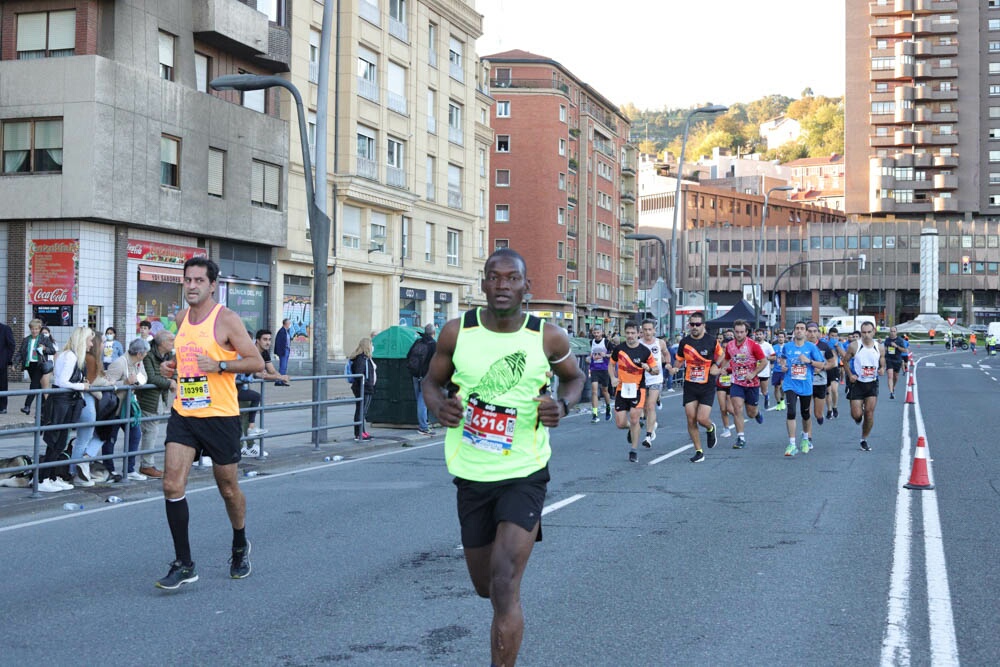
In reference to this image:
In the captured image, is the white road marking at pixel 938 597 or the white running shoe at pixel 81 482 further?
the white running shoe at pixel 81 482

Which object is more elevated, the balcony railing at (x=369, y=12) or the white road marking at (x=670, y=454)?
the balcony railing at (x=369, y=12)

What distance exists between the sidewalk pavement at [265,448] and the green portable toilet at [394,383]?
0.19 m

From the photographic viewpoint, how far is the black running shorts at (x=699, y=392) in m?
14.4

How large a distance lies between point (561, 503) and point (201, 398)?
449cm

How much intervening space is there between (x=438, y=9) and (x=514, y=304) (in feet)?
141

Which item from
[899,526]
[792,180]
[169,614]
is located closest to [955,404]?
[899,526]

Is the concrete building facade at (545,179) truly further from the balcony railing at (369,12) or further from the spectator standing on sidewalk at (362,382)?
the spectator standing on sidewalk at (362,382)

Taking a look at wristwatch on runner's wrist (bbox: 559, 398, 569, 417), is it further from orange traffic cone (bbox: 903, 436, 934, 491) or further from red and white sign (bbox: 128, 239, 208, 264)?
red and white sign (bbox: 128, 239, 208, 264)

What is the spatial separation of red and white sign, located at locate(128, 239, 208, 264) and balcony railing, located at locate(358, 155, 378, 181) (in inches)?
384

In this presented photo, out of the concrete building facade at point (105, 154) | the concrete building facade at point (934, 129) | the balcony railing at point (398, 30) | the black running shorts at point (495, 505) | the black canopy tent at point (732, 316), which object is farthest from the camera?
the concrete building facade at point (934, 129)

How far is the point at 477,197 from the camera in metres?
50.9

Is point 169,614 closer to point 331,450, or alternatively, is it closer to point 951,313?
point 331,450

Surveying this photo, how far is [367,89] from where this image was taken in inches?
1574

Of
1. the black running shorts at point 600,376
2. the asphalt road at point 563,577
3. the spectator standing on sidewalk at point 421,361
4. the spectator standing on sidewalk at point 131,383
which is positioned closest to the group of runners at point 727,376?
the asphalt road at point 563,577
